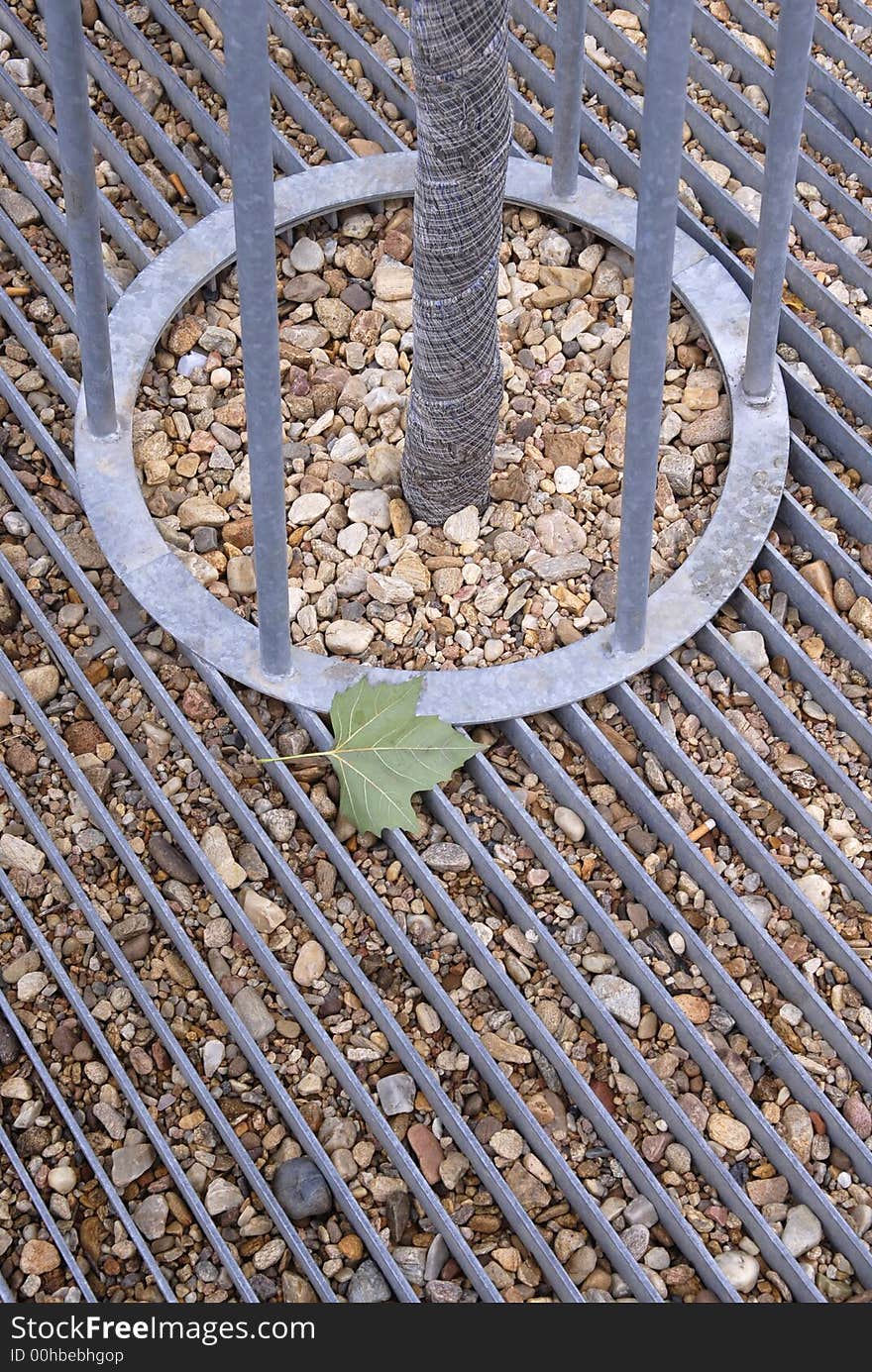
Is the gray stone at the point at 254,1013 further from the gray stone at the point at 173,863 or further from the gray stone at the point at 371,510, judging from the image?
the gray stone at the point at 371,510

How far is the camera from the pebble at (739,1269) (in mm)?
2256

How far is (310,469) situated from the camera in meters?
2.88

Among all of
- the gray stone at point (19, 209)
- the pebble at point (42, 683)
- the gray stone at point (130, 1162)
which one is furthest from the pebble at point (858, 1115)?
the gray stone at point (19, 209)

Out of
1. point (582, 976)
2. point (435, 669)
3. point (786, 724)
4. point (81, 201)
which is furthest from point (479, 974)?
point (81, 201)

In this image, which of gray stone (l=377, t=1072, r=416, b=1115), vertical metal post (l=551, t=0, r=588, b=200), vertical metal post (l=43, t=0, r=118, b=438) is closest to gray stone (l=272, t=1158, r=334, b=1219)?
gray stone (l=377, t=1072, r=416, b=1115)

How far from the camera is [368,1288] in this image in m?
2.25

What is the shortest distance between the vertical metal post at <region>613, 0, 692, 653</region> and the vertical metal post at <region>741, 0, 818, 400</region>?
416 mm

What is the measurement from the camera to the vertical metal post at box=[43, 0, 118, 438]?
7.95ft

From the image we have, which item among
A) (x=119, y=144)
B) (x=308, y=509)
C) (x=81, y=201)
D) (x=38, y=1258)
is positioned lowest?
(x=38, y=1258)

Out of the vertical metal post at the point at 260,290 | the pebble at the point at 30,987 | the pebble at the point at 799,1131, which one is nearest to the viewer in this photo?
the vertical metal post at the point at 260,290

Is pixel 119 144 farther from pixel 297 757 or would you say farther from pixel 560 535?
pixel 297 757

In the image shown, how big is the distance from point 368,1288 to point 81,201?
1.54 m

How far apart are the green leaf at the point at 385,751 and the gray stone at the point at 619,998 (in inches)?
14.0

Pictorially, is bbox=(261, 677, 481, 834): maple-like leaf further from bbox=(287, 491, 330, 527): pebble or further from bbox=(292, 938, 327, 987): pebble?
bbox=(287, 491, 330, 527): pebble
